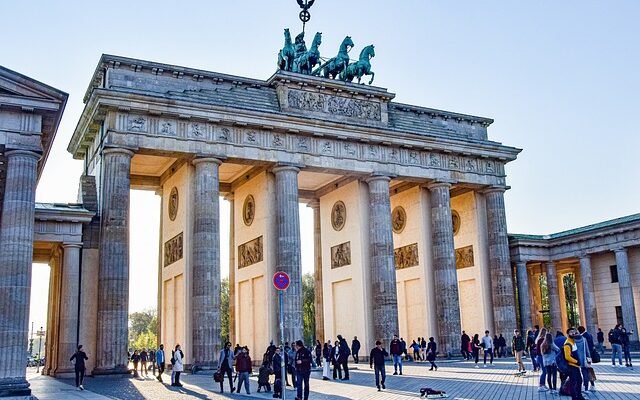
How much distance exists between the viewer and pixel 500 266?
135ft

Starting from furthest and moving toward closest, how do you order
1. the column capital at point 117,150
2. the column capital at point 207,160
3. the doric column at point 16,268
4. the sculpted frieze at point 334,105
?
the sculpted frieze at point 334,105, the column capital at point 207,160, the column capital at point 117,150, the doric column at point 16,268

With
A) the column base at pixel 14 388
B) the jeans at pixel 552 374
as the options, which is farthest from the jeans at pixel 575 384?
the column base at pixel 14 388

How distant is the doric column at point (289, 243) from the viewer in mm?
33281

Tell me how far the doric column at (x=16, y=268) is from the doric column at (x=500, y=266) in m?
29.6

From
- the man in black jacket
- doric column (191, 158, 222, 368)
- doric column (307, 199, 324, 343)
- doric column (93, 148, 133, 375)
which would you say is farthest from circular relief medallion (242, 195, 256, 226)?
the man in black jacket

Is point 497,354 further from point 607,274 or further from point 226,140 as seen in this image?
point 226,140

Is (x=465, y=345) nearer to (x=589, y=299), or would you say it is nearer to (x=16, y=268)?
(x=589, y=299)

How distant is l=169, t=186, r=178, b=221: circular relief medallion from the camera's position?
118 feet

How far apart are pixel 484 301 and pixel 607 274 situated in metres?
9.31

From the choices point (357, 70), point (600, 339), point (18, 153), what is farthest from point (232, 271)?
point (18, 153)

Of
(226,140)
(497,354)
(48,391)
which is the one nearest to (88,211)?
(226,140)

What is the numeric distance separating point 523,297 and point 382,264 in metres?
12.2

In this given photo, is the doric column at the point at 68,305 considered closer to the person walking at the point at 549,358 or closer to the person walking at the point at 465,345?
the person walking at the point at 465,345

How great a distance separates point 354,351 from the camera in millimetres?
30391
